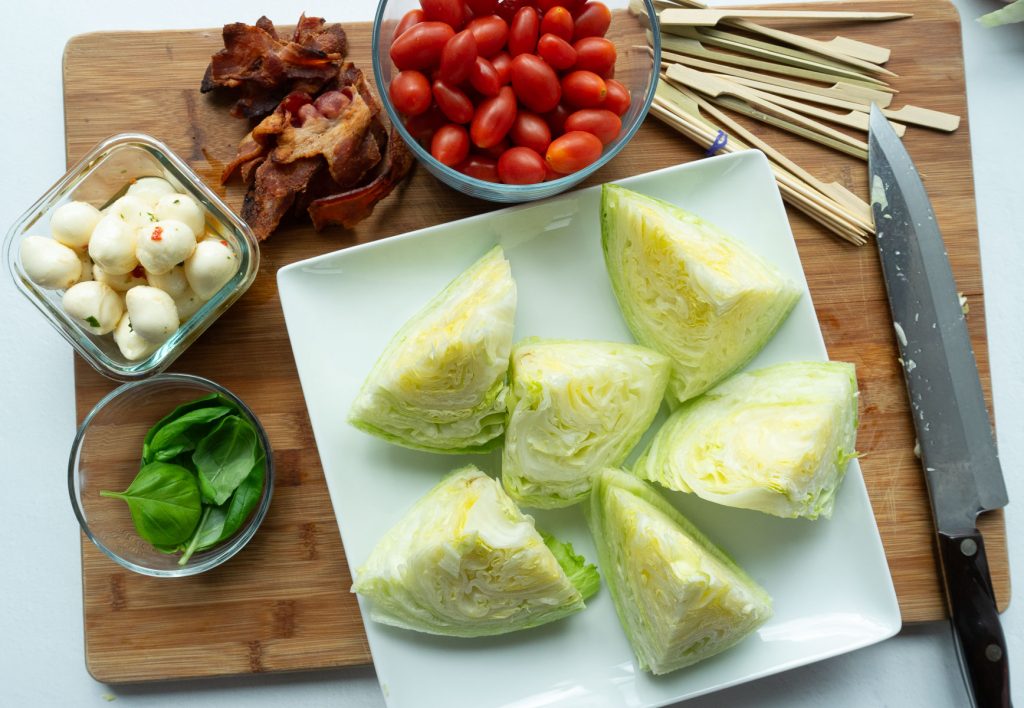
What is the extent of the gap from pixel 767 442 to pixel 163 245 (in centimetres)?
163

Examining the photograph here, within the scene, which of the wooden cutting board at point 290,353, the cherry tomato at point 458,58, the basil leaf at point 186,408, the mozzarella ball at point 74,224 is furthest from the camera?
the wooden cutting board at point 290,353

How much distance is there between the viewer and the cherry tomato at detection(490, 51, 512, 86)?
6.60 ft

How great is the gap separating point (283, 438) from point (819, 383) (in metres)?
1.53

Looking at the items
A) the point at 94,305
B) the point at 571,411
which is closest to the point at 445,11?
the point at 571,411

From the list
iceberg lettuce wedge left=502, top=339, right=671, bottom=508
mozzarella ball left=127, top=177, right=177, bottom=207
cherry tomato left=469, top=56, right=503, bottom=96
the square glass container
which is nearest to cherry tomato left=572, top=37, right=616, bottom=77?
cherry tomato left=469, top=56, right=503, bottom=96

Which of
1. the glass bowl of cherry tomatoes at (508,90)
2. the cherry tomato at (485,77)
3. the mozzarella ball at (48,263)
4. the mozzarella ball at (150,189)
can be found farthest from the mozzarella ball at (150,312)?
the cherry tomato at (485,77)

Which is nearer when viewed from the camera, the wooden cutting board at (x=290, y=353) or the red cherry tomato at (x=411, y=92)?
the red cherry tomato at (x=411, y=92)

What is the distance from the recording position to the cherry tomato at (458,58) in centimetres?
192

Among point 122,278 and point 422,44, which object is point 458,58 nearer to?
point 422,44

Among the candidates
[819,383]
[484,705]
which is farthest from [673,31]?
[484,705]

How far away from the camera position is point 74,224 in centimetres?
202

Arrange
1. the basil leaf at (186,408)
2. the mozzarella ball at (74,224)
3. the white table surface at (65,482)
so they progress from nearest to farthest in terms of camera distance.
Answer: the mozzarella ball at (74,224)
the basil leaf at (186,408)
the white table surface at (65,482)

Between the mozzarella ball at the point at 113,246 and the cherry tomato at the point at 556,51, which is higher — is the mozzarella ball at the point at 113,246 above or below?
below

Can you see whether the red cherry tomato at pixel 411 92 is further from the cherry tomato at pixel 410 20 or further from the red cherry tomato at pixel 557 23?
the red cherry tomato at pixel 557 23
